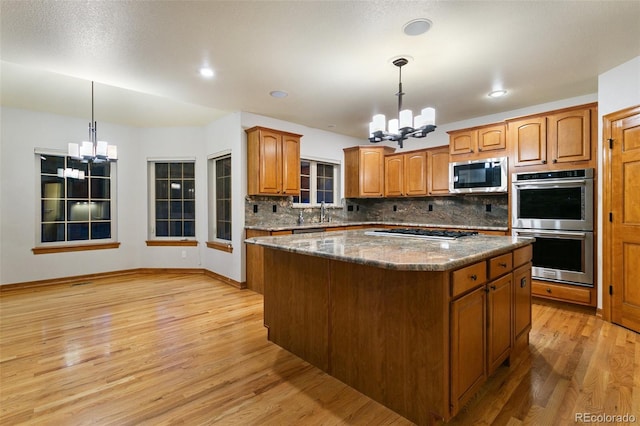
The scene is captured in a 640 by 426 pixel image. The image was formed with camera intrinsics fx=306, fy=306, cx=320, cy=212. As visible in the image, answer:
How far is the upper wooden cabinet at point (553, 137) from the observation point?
337 cm

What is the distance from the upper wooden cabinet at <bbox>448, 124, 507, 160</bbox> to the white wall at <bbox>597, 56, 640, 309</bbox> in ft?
3.41

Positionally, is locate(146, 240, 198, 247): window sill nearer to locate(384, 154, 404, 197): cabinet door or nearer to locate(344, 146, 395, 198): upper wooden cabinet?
locate(344, 146, 395, 198): upper wooden cabinet

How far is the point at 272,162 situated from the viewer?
14.8 ft

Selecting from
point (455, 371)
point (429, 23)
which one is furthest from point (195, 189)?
point (455, 371)

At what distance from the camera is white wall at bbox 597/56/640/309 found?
113 inches

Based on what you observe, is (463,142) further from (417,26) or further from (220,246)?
(220,246)

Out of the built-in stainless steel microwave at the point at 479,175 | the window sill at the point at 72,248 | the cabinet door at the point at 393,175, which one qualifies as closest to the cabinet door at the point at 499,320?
the built-in stainless steel microwave at the point at 479,175

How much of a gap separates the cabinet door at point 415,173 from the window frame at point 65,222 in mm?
5054

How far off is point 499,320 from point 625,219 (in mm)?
2059

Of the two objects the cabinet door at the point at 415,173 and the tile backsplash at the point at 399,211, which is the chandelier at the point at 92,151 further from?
the cabinet door at the point at 415,173

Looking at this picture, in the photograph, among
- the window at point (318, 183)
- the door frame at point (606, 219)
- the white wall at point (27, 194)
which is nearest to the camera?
the door frame at point (606, 219)

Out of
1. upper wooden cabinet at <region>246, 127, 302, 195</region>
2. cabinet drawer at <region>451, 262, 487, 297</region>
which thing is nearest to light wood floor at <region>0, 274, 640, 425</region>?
cabinet drawer at <region>451, 262, 487, 297</region>

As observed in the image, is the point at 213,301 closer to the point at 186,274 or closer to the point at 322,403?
the point at 186,274

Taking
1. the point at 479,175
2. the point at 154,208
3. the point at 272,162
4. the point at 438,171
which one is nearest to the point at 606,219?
the point at 479,175
